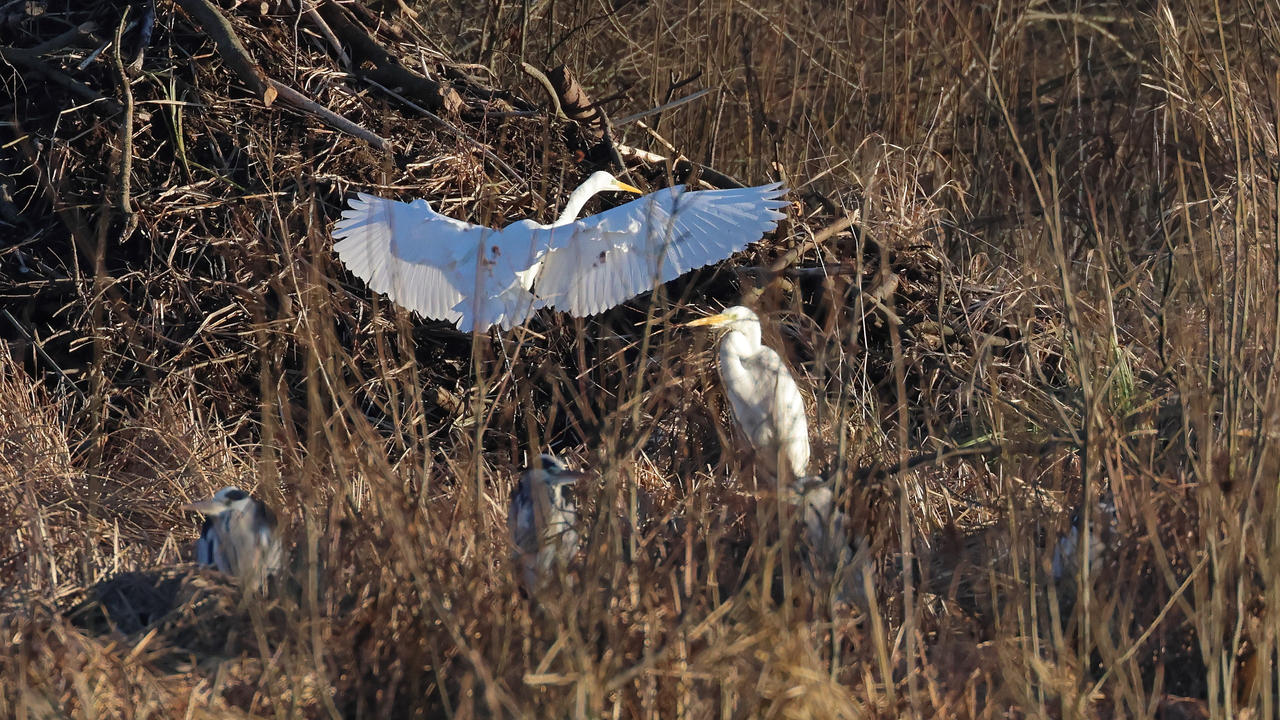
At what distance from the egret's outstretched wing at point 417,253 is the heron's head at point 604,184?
0.52 meters

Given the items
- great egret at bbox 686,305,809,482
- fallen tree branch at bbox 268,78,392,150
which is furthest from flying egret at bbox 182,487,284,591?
fallen tree branch at bbox 268,78,392,150

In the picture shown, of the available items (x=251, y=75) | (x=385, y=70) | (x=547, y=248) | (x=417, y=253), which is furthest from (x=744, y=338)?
(x=251, y=75)

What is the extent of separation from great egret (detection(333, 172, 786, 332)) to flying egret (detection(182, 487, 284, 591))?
1500mm

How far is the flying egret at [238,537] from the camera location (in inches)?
114

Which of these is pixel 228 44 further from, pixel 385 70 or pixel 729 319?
pixel 729 319

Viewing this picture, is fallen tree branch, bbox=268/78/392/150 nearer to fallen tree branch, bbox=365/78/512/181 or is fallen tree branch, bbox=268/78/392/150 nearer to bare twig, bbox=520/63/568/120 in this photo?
fallen tree branch, bbox=365/78/512/181

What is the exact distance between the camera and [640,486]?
438 centimetres

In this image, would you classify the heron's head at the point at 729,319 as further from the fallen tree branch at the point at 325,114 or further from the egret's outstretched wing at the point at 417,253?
the fallen tree branch at the point at 325,114

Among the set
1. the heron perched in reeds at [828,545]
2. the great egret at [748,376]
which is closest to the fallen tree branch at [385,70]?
the great egret at [748,376]

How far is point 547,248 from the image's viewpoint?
450 centimetres

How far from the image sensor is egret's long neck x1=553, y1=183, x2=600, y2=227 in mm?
4844

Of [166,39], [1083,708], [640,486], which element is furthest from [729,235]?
[1083,708]

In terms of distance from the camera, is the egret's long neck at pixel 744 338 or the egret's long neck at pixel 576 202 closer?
the egret's long neck at pixel 744 338

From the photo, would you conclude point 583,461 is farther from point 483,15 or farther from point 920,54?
point 920,54
